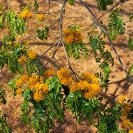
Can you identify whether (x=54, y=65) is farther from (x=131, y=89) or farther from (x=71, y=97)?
(x=71, y=97)

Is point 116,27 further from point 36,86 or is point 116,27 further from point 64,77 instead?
point 36,86

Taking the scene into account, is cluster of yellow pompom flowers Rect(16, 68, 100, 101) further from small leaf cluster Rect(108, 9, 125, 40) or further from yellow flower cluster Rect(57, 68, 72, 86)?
small leaf cluster Rect(108, 9, 125, 40)

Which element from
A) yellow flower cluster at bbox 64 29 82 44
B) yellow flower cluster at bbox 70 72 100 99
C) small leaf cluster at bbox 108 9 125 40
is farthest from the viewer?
small leaf cluster at bbox 108 9 125 40

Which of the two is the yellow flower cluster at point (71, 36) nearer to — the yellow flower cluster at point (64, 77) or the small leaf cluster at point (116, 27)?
the yellow flower cluster at point (64, 77)

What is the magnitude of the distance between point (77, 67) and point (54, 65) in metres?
0.59

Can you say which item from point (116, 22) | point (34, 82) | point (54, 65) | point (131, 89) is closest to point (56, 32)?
point (54, 65)

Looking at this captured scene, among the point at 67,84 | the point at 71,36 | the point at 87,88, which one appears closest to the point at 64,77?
the point at 67,84

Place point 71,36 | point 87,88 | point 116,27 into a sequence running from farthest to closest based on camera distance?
1. point 116,27
2. point 71,36
3. point 87,88

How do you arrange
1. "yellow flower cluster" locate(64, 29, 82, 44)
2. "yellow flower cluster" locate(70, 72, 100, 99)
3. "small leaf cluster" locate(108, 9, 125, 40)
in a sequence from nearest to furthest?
1. "yellow flower cluster" locate(70, 72, 100, 99)
2. "yellow flower cluster" locate(64, 29, 82, 44)
3. "small leaf cluster" locate(108, 9, 125, 40)

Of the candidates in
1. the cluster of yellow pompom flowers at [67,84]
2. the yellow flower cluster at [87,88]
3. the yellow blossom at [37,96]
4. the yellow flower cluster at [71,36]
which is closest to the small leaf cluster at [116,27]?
the yellow flower cluster at [71,36]

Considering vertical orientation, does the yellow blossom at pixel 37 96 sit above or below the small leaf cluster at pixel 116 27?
below

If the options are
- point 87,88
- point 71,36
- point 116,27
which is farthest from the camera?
point 116,27

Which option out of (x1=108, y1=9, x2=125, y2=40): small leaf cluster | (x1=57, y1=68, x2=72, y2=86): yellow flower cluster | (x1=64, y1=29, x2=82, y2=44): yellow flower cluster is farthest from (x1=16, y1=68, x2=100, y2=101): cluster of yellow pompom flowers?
(x1=108, y1=9, x2=125, y2=40): small leaf cluster

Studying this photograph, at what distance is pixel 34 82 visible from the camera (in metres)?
2.32
